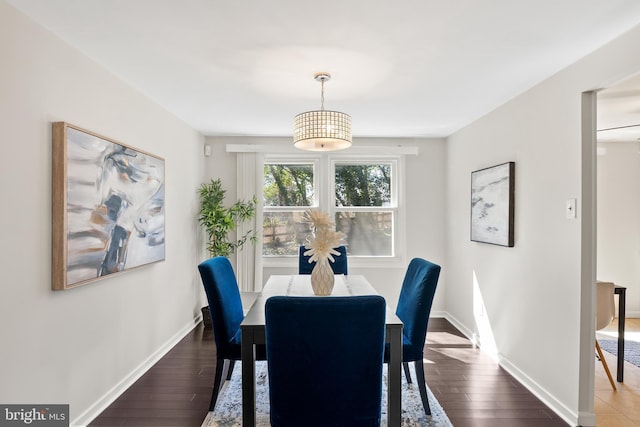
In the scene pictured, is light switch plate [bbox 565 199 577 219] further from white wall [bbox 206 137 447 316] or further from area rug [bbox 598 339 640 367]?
white wall [bbox 206 137 447 316]

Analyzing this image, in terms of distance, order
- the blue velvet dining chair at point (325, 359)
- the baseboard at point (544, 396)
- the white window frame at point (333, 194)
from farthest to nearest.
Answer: the white window frame at point (333, 194)
the baseboard at point (544, 396)
the blue velvet dining chair at point (325, 359)

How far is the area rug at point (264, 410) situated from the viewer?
2307 millimetres

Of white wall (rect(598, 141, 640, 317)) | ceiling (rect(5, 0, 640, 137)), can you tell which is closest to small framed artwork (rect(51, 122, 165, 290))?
ceiling (rect(5, 0, 640, 137))

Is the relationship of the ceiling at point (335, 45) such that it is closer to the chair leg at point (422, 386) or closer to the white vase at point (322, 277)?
the white vase at point (322, 277)

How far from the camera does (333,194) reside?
4.80 metres

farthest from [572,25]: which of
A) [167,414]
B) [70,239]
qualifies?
[167,414]

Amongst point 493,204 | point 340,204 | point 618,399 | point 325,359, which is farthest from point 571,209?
point 340,204

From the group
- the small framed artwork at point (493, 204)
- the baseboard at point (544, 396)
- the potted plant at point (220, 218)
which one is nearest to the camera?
the baseboard at point (544, 396)

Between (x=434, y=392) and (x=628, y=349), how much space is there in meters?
2.37

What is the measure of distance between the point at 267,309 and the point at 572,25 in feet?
6.81

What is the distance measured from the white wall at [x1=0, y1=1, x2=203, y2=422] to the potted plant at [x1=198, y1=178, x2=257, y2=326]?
43.1 inches

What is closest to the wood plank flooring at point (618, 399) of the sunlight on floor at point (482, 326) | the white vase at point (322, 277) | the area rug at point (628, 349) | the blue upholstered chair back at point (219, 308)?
the area rug at point (628, 349)

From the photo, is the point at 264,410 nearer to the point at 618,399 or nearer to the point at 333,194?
the point at 618,399

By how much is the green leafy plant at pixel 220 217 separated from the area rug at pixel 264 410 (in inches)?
72.9
